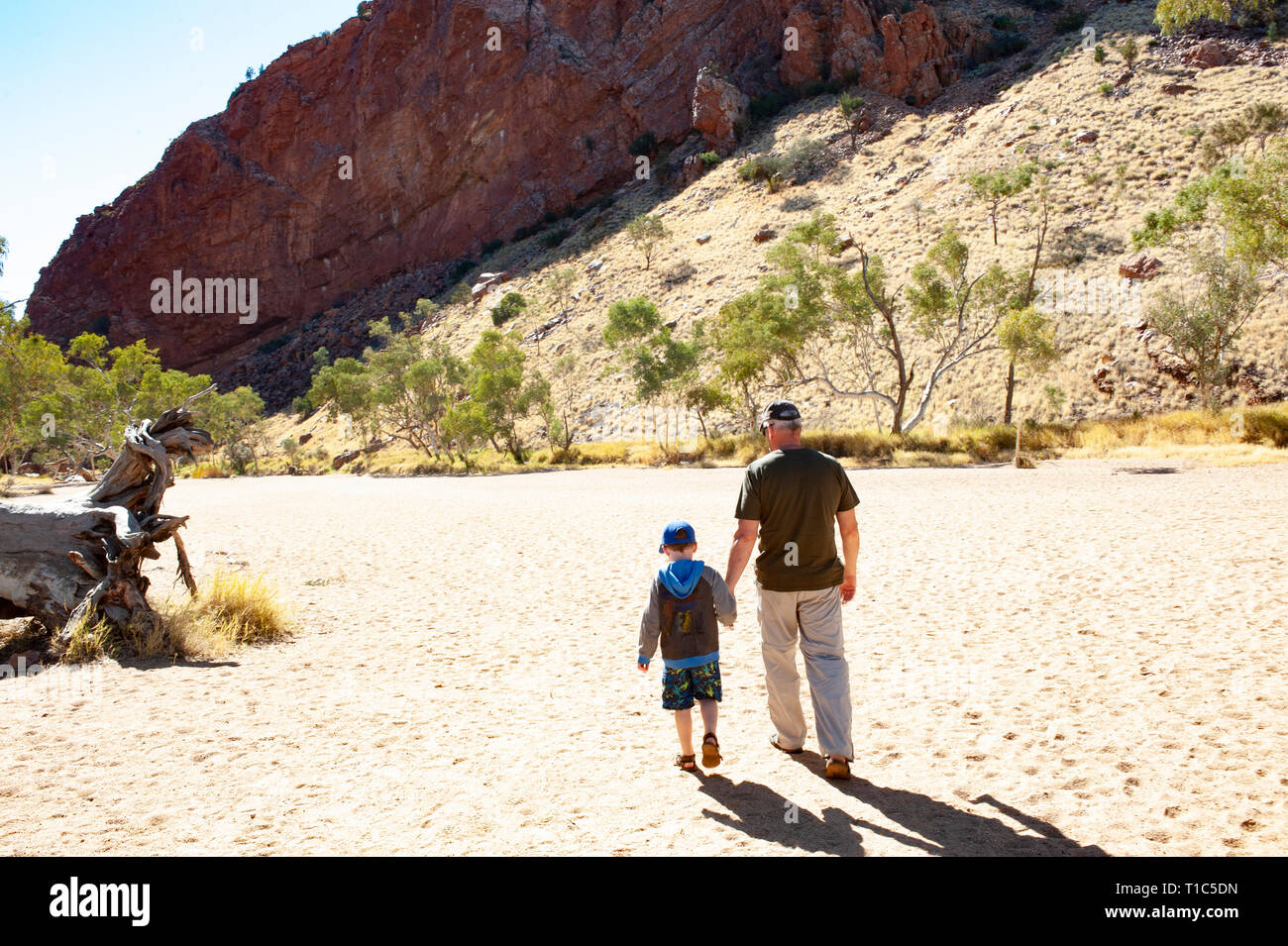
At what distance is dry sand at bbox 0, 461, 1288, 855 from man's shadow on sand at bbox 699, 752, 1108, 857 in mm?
18

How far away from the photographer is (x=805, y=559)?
171 inches

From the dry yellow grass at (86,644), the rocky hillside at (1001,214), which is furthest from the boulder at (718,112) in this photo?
the dry yellow grass at (86,644)

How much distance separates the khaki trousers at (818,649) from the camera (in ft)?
14.3

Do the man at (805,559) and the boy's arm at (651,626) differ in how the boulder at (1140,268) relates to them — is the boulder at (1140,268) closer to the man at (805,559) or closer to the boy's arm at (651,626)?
the man at (805,559)

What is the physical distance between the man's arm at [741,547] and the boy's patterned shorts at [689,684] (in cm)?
53

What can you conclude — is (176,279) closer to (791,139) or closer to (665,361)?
(791,139)

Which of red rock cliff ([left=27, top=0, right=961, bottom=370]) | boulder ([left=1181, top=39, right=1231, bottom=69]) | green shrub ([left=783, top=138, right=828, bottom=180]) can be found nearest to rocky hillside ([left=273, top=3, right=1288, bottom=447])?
boulder ([left=1181, top=39, right=1231, bottom=69])

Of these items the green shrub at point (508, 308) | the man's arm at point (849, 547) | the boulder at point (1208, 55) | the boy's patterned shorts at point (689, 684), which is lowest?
the boy's patterned shorts at point (689, 684)

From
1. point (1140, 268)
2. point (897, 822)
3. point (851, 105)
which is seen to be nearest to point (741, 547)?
point (897, 822)

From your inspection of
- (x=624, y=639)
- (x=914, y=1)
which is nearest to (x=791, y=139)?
(x=914, y=1)

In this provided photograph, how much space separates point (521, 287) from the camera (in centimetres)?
6775

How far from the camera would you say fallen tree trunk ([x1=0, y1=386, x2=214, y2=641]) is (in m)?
7.10

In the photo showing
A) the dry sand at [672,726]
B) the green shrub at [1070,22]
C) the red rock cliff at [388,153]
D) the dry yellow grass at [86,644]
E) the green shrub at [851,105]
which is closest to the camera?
the dry sand at [672,726]

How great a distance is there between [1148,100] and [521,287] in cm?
4844
